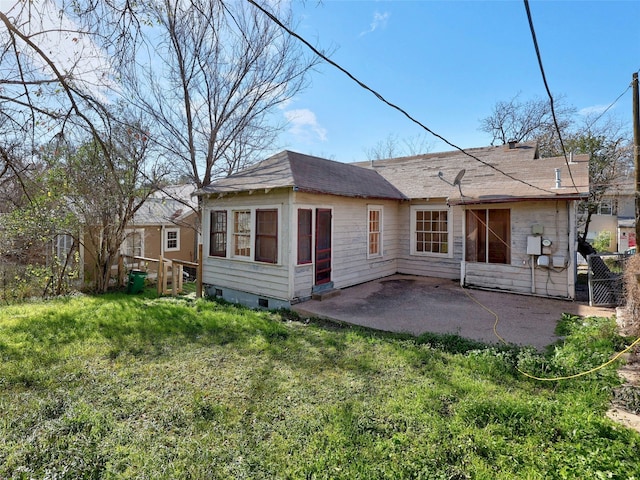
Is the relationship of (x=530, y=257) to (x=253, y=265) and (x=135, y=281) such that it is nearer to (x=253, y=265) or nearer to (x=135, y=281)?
(x=253, y=265)

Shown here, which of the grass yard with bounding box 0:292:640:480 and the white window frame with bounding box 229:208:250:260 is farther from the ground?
the white window frame with bounding box 229:208:250:260

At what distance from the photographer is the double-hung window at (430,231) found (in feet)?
33.5

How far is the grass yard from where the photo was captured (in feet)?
8.38

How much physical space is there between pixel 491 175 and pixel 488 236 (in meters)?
2.69

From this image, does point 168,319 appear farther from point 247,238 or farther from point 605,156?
point 605,156

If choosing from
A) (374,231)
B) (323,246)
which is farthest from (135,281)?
(374,231)


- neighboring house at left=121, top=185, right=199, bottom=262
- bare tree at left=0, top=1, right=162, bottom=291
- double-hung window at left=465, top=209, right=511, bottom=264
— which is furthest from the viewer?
neighboring house at left=121, top=185, right=199, bottom=262

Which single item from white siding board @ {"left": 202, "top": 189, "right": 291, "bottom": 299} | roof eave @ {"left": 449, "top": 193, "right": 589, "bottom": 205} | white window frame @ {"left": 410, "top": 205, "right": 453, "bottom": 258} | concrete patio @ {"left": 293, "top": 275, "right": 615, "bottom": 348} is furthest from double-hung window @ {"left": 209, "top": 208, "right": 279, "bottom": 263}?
white window frame @ {"left": 410, "top": 205, "right": 453, "bottom": 258}

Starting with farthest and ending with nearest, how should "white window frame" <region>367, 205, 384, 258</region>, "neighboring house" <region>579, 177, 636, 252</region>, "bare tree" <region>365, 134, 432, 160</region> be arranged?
"bare tree" <region>365, 134, 432, 160</region>
"neighboring house" <region>579, 177, 636, 252</region>
"white window frame" <region>367, 205, 384, 258</region>

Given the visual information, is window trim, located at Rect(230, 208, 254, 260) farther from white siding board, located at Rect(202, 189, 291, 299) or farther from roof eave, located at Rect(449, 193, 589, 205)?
roof eave, located at Rect(449, 193, 589, 205)

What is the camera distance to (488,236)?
29.0 feet

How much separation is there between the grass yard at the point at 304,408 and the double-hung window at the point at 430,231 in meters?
4.90

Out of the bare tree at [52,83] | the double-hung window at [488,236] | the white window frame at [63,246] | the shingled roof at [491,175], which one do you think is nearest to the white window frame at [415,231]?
the shingled roof at [491,175]

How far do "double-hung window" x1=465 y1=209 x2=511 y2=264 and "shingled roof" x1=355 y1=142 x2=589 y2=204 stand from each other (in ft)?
2.04
